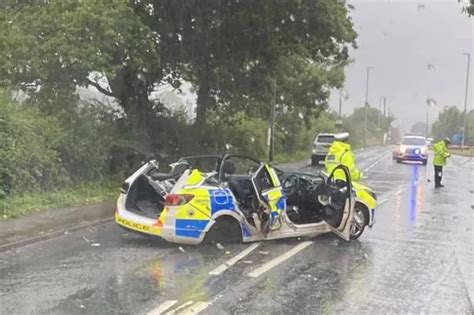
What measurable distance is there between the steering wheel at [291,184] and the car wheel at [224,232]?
4.05ft

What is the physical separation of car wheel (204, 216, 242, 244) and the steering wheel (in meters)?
1.23

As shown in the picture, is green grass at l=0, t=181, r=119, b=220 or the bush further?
the bush

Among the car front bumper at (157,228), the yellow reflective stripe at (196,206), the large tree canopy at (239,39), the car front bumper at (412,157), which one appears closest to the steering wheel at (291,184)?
the yellow reflective stripe at (196,206)

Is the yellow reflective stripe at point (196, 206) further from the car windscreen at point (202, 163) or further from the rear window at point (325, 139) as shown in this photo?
the rear window at point (325, 139)

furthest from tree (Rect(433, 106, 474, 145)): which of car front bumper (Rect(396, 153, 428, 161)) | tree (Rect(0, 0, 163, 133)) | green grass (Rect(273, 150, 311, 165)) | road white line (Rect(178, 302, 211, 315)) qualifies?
road white line (Rect(178, 302, 211, 315))

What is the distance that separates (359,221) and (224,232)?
254 cm

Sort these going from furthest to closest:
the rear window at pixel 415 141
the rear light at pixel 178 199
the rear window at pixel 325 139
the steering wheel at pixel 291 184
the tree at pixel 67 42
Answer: the rear window at pixel 415 141 < the rear window at pixel 325 139 < the tree at pixel 67 42 < the steering wheel at pixel 291 184 < the rear light at pixel 178 199

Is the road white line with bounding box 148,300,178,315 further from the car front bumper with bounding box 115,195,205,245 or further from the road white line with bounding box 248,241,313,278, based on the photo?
the car front bumper with bounding box 115,195,205,245

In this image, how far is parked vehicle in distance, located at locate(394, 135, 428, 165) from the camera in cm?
3794

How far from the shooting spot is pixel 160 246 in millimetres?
9289

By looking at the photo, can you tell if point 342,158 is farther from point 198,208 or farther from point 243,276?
point 243,276

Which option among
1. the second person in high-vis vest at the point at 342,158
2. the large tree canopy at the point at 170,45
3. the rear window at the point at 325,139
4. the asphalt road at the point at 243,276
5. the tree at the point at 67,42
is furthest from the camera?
the rear window at the point at 325,139

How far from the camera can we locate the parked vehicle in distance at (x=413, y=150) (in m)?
37.9

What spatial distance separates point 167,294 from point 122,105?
536 inches
